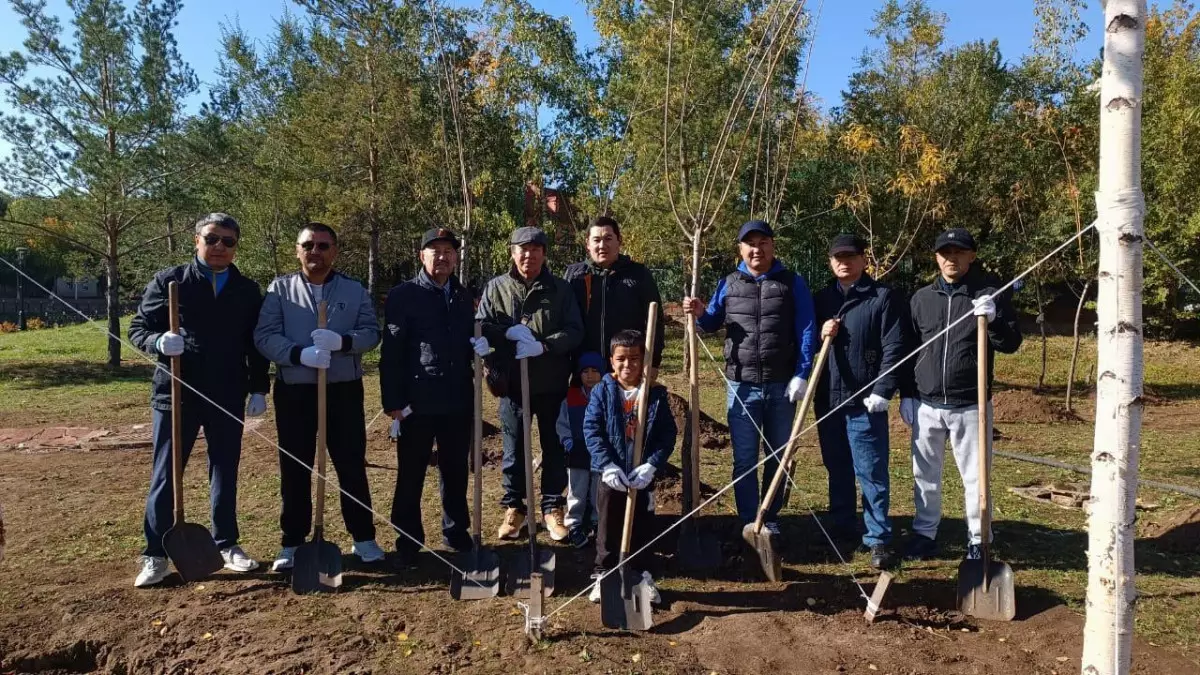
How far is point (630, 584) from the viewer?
400 centimetres

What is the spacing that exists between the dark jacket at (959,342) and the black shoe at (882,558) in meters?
0.95

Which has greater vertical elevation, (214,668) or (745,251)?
(745,251)

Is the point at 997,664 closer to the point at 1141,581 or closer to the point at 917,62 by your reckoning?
the point at 1141,581

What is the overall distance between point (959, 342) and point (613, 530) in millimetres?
2321

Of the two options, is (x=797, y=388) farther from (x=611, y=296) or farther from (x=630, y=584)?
(x=630, y=584)

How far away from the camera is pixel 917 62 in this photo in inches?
741

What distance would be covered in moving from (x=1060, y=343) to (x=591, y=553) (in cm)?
1693

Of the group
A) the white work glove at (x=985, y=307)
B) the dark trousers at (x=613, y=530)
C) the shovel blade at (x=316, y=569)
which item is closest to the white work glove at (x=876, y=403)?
the white work glove at (x=985, y=307)

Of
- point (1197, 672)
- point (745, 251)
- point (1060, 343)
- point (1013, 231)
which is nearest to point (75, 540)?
point (745, 251)

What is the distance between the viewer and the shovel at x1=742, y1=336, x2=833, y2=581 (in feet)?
14.2

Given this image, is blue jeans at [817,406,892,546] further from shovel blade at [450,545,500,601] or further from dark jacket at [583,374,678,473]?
shovel blade at [450,545,500,601]

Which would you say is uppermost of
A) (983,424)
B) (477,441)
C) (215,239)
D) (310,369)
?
(215,239)

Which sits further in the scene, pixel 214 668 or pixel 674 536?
pixel 674 536

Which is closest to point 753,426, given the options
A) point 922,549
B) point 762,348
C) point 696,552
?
point 762,348
